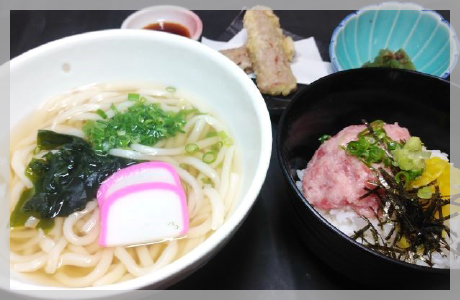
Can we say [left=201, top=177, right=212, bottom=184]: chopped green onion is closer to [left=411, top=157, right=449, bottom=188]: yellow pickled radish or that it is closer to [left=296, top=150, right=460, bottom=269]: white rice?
[left=296, top=150, right=460, bottom=269]: white rice

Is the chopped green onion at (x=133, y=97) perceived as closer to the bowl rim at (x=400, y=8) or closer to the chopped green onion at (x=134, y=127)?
the chopped green onion at (x=134, y=127)

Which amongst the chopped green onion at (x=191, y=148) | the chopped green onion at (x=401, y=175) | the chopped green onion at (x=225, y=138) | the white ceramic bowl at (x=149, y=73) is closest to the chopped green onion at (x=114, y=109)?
the white ceramic bowl at (x=149, y=73)

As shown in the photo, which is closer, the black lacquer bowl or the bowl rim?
the black lacquer bowl

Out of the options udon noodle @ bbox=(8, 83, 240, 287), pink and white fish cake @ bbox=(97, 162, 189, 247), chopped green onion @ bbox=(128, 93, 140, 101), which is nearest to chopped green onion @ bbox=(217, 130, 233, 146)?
udon noodle @ bbox=(8, 83, 240, 287)

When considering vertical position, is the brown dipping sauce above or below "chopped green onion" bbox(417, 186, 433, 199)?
below

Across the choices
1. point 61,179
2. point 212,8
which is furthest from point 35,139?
point 212,8

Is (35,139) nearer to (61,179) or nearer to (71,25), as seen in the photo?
(61,179)

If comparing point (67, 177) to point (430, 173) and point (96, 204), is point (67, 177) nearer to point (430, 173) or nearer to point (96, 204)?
point (96, 204)

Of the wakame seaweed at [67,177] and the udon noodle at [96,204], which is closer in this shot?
the udon noodle at [96,204]
